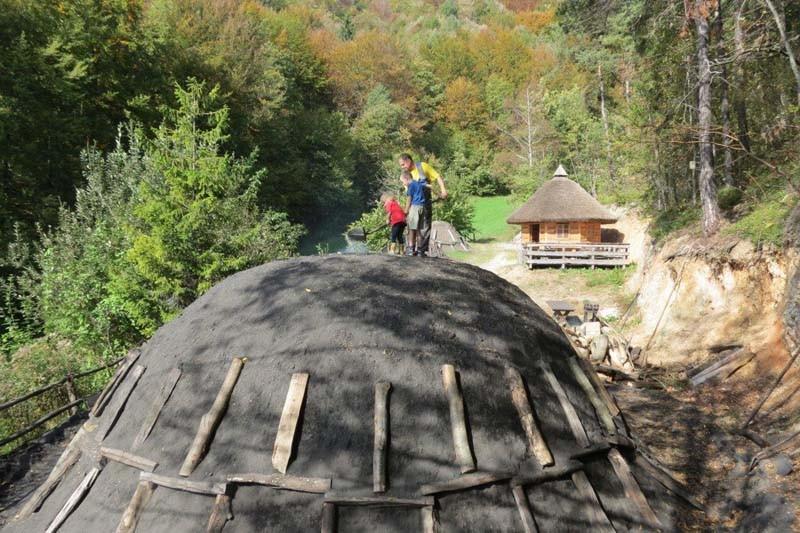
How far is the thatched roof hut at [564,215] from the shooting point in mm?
28969

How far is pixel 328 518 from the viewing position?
3.73 m

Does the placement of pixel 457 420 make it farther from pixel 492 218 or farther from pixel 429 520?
pixel 492 218

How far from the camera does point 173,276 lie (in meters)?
12.9

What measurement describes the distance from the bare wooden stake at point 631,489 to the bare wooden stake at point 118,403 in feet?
17.2

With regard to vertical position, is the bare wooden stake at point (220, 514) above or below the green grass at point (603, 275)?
above

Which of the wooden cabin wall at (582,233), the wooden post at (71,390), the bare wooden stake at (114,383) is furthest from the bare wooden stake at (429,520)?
the wooden cabin wall at (582,233)

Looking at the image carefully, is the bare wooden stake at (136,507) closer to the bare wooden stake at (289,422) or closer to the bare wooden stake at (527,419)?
the bare wooden stake at (289,422)

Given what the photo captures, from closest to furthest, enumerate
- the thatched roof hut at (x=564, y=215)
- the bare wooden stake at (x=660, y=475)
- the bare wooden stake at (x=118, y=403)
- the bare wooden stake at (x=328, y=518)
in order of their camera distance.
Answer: the bare wooden stake at (x=328, y=518), the bare wooden stake at (x=118, y=403), the bare wooden stake at (x=660, y=475), the thatched roof hut at (x=564, y=215)

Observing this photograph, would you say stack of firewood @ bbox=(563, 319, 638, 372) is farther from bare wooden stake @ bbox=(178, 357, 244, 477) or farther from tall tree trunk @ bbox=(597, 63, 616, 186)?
tall tree trunk @ bbox=(597, 63, 616, 186)

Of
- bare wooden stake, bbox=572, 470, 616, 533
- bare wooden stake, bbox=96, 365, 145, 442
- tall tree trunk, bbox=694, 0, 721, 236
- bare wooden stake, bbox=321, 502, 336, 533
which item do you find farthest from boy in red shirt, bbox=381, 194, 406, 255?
tall tree trunk, bbox=694, 0, 721, 236

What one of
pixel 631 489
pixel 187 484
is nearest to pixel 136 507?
pixel 187 484

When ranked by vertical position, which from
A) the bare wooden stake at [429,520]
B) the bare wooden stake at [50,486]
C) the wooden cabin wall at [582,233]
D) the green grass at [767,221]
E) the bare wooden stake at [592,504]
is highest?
the green grass at [767,221]

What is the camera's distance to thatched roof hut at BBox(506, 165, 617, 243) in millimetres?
28969

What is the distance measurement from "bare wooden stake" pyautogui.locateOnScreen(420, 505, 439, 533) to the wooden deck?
83.1 ft
